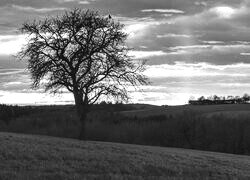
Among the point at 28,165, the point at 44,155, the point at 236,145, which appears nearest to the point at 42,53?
the point at 44,155

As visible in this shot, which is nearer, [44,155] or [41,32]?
[44,155]

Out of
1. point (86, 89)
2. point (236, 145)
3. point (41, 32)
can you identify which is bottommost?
point (236, 145)

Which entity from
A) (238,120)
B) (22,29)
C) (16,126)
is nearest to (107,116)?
(16,126)

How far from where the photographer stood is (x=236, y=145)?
7469 cm

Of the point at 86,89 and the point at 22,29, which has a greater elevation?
the point at 22,29

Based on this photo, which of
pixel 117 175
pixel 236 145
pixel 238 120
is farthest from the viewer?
pixel 238 120

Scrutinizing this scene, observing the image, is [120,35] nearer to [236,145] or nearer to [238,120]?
[236,145]

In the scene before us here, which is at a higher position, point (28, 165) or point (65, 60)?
point (65, 60)

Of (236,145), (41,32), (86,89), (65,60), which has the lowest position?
(236,145)

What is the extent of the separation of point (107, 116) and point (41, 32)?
2231 inches

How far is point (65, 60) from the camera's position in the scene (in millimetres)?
43469

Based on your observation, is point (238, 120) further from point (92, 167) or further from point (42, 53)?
point (92, 167)

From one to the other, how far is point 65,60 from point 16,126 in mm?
54173

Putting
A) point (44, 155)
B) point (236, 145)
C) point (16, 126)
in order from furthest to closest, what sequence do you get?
1. point (16, 126)
2. point (236, 145)
3. point (44, 155)
